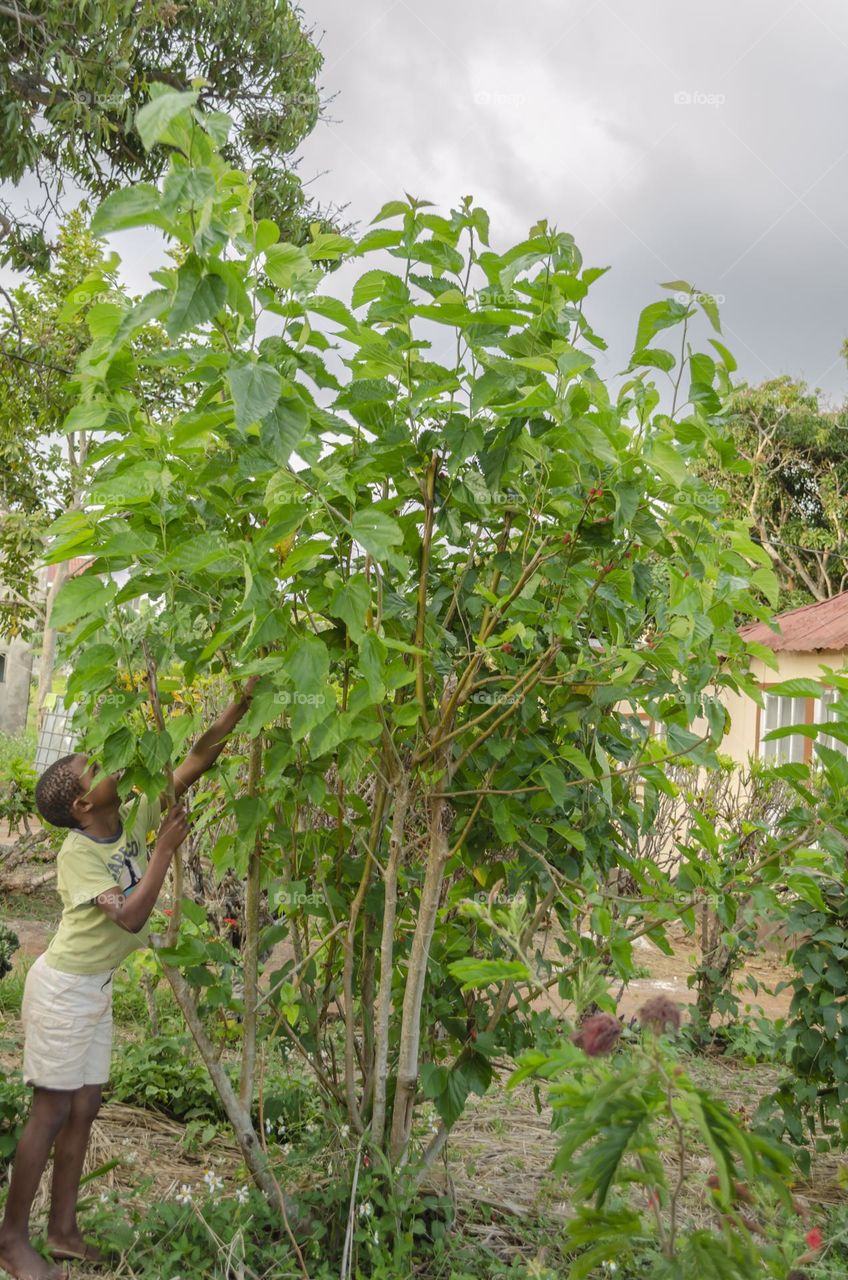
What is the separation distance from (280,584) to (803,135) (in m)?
11.4

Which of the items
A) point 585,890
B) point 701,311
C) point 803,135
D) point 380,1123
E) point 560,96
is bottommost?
point 380,1123

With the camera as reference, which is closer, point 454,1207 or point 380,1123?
point 380,1123

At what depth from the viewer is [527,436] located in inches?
70.6

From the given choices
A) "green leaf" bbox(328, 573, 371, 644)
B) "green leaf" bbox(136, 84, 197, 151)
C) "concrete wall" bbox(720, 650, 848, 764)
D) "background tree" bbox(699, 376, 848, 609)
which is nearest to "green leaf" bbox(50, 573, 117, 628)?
"green leaf" bbox(328, 573, 371, 644)

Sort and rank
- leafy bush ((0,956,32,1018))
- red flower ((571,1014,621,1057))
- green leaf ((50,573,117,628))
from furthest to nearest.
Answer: leafy bush ((0,956,32,1018)) → green leaf ((50,573,117,628)) → red flower ((571,1014,621,1057))

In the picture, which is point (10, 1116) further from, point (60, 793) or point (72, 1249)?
point (60, 793)

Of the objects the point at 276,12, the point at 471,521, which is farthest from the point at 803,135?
the point at 471,521

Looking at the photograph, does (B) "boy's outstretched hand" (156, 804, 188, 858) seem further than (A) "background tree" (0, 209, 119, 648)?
No

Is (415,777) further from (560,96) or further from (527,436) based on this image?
(560,96)

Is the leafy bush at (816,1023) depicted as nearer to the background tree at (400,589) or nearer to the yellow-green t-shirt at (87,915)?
the background tree at (400,589)

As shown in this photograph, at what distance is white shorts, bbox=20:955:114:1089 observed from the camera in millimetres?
2441

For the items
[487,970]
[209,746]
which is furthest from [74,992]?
[487,970]

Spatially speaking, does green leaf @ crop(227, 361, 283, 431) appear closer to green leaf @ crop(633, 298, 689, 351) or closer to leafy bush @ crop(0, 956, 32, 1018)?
green leaf @ crop(633, 298, 689, 351)

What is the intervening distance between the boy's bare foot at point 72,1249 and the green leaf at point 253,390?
1925 mm
